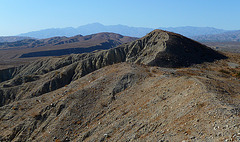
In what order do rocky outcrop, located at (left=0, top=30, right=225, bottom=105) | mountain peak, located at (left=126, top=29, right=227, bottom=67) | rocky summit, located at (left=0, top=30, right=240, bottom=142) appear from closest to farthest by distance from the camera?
rocky summit, located at (left=0, top=30, right=240, bottom=142), mountain peak, located at (left=126, top=29, right=227, bottom=67), rocky outcrop, located at (left=0, top=30, right=225, bottom=105)

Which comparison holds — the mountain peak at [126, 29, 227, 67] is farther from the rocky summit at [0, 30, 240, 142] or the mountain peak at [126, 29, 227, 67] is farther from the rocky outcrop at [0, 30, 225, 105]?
the rocky summit at [0, 30, 240, 142]

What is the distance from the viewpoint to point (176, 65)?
126 ft

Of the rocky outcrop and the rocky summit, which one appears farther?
the rocky outcrop

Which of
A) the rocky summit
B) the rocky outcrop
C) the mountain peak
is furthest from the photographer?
the rocky outcrop

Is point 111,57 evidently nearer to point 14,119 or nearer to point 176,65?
point 176,65

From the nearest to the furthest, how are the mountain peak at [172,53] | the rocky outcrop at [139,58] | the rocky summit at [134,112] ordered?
the rocky summit at [134,112] → the mountain peak at [172,53] → the rocky outcrop at [139,58]

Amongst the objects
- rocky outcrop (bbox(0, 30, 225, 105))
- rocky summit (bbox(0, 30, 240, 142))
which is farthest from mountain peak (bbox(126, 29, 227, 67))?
rocky summit (bbox(0, 30, 240, 142))

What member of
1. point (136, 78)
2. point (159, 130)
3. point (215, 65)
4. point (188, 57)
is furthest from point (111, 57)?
point (159, 130)

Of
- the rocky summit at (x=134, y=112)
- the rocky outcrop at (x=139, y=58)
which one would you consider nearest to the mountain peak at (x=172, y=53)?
the rocky outcrop at (x=139, y=58)

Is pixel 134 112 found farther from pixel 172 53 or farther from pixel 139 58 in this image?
pixel 139 58

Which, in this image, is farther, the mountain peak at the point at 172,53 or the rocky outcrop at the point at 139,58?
the rocky outcrop at the point at 139,58

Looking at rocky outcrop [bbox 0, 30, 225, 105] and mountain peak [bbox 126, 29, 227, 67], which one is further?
rocky outcrop [bbox 0, 30, 225, 105]

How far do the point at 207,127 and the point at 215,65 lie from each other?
110ft

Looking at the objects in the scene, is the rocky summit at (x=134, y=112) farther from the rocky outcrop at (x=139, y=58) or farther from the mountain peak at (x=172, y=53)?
the rocky outcrop at (x=139, y=58)
